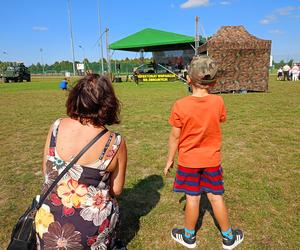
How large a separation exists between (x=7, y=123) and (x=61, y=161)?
774 cm

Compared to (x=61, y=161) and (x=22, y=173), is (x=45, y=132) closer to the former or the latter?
(x=22, y=173)

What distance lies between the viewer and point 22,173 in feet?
15.5

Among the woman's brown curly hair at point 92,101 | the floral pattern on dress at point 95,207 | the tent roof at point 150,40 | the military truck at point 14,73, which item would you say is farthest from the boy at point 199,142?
the military truck at point 14,73

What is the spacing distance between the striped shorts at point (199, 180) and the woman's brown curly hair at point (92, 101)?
960 millimetres

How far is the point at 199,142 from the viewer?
8.51 feet

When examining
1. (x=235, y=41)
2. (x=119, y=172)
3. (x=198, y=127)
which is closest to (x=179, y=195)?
(x=198, y=127)

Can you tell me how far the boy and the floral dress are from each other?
72cm

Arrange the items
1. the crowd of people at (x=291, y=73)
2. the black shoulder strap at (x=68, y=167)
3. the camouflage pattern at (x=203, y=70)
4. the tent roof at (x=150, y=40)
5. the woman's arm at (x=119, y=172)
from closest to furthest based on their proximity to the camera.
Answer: the black shoulder strap at (x=68, y=167) < the woman's arm at (x=119, y=172) < the camouflage pattern at (x=203, y=70) < the crowd of people at (x=291, y=73) < the tent roof at (x=150, y=40)

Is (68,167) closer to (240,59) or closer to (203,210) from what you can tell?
(203,210)

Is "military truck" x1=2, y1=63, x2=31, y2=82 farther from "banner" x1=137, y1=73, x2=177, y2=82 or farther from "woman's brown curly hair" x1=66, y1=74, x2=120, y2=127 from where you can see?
"woman's brown curly hair" x1=66, y1=74, x2=120, y2=127

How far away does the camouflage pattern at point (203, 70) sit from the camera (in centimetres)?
242

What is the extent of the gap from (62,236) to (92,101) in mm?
977

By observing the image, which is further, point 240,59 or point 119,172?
point 240,59

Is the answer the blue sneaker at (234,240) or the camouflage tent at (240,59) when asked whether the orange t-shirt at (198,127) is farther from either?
the camouflage tent at (240,59)
